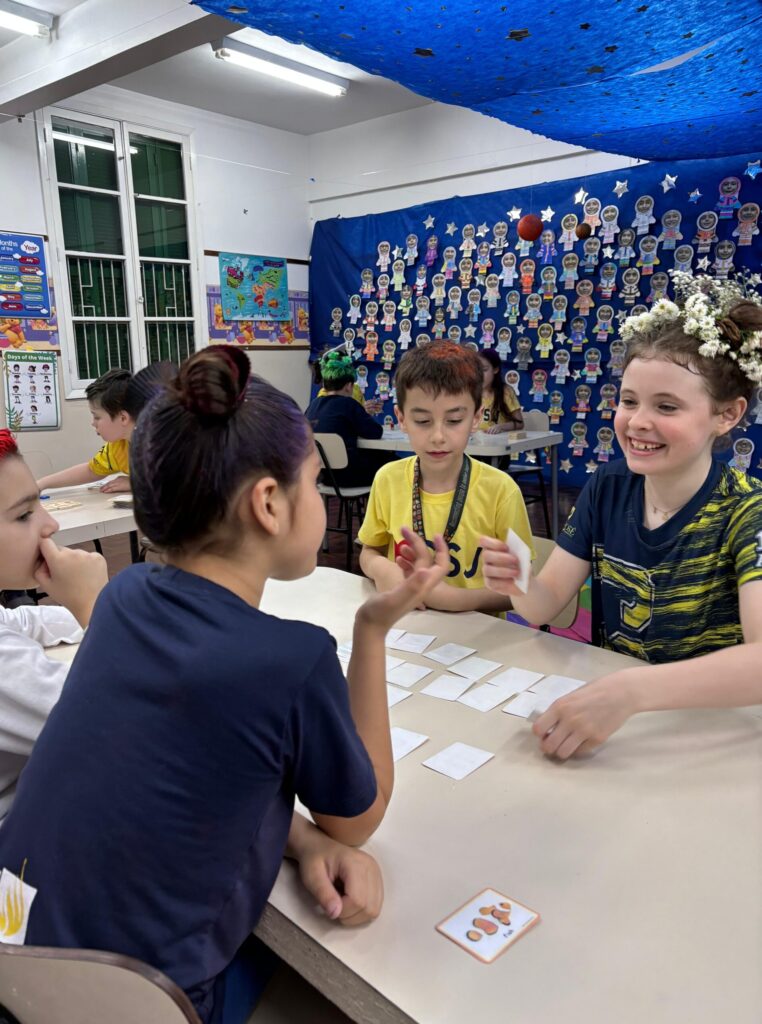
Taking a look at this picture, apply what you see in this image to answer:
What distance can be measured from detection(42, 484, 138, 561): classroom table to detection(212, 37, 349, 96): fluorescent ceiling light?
3.33 meters

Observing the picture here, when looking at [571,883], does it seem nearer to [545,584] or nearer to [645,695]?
[645,695]

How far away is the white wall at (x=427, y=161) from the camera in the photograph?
5.76 metres

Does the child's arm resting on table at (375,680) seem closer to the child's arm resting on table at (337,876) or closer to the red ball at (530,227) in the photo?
the child's arm resting on table at (337,876)

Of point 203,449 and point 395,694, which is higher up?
point 203,449

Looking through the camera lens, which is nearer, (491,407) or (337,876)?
(337,876)

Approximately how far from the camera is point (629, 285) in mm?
5426

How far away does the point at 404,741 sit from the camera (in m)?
1.03

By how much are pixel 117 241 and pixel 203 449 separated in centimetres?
592

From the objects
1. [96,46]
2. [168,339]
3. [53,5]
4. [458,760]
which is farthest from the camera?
[168,339]

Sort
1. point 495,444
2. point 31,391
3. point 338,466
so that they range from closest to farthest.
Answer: point 495,444 → point 338,466 → point 31,391

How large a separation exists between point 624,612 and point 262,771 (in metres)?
0.98

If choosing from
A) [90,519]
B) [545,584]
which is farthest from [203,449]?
[90,519]

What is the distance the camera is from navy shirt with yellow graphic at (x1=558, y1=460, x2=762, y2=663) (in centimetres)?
130

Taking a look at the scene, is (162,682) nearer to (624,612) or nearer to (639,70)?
(624,612)
